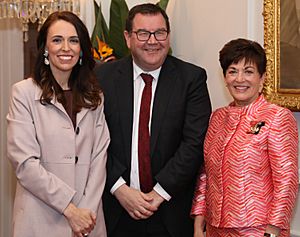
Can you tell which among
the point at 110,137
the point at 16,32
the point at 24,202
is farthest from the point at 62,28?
the point at 16,32

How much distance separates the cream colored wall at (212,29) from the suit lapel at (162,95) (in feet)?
1.71

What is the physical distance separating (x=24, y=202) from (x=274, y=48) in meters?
1.35

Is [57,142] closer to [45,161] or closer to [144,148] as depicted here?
[45,161]

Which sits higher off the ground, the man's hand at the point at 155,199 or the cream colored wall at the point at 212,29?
the cream colored wall at the point at 212,29

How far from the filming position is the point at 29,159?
2.42 meters

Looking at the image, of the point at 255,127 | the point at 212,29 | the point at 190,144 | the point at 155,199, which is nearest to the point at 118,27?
the point at 212,29

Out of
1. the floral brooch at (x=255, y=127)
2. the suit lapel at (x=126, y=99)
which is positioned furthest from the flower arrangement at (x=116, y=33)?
the floral brooch at (x=255, y=127)

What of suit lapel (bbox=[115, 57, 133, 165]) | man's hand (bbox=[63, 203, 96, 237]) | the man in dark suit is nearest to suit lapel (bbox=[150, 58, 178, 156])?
the man in dark suit

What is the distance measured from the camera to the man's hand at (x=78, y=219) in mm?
2475

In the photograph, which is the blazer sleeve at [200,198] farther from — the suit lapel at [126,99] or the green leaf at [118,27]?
the green leaf at [118,27]

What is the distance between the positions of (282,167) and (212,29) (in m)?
1.28

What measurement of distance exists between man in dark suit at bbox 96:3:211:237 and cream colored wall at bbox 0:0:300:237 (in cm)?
49

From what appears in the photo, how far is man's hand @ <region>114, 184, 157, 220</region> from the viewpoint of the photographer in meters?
2.67

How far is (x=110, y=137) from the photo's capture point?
9.09ft
